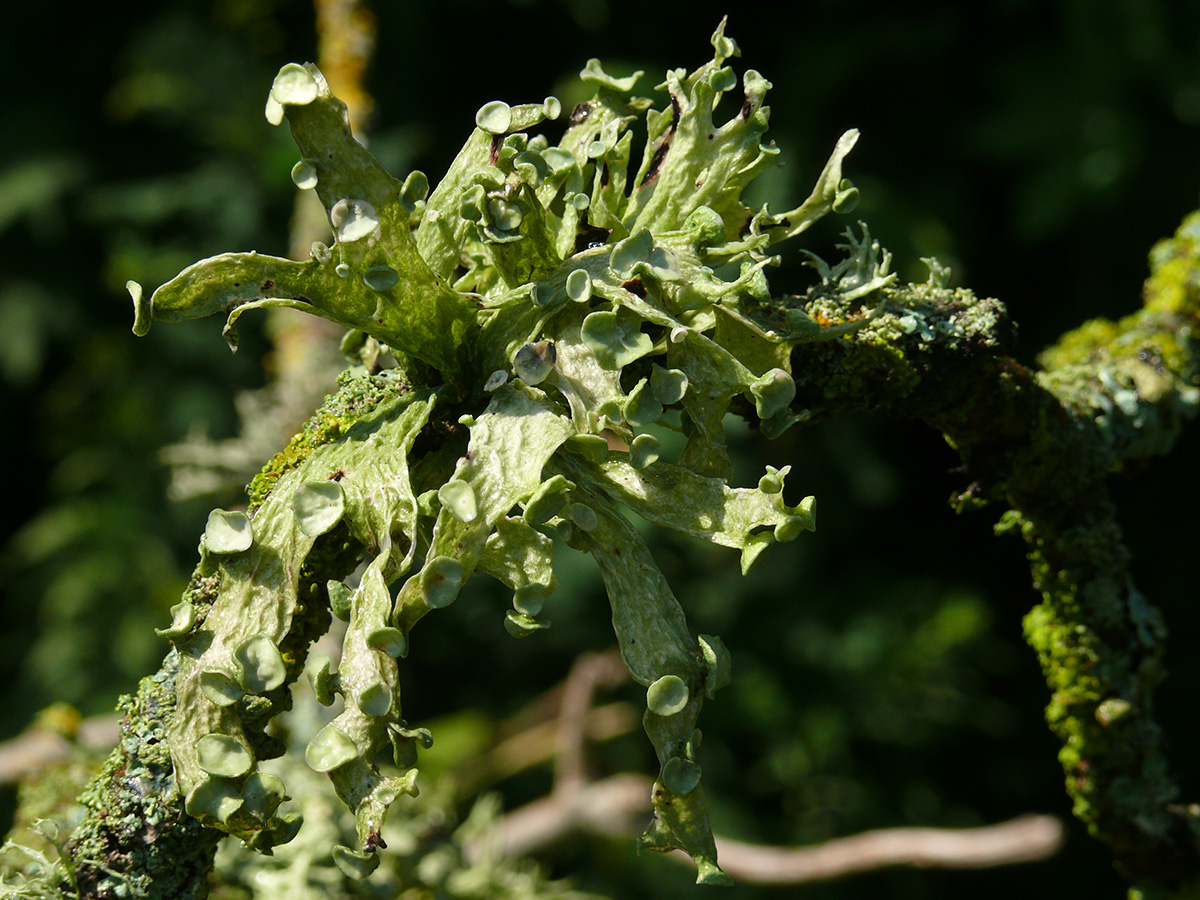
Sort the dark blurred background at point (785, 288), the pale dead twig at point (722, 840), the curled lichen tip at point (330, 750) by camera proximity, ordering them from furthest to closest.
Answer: the dark blurred background at point (785, 288)
the pale dead twig at point (722, 840)
the curled lichen tip at point (330, 750)

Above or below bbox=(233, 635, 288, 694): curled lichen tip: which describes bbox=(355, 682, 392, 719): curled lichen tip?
below

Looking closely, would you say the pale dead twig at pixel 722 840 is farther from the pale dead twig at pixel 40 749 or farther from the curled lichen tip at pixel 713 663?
the curled lichen tip at pixel 713 663

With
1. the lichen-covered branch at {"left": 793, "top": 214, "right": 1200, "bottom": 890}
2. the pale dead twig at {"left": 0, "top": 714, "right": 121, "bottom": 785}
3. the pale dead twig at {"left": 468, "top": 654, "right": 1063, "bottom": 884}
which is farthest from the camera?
the pale dead twig at {"left": 468, "top": 654, "right": 1063, "bottom": 884}

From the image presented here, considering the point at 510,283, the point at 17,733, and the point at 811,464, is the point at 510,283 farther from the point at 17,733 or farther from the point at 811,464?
the point at 17,733

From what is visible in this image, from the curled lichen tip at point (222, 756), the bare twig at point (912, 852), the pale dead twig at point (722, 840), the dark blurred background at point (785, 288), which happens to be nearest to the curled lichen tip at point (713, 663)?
the curled lichen tip at point (222, 756)

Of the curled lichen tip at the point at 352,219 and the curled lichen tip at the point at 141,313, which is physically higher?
the curled lichen tip at the point at 352,219

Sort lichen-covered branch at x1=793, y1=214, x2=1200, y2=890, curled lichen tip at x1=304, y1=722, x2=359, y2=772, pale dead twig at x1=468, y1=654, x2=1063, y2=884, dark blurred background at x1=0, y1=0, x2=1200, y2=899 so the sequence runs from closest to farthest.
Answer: curled lichen tip at x1=304, y1=722, x2=359, y2=772
lichen-covered branch at x1=793, y1=214, x2=1200, y2=890
pale dead twig at x1=468, y1=654, x2=1063, y2=884
dark blurred background at x1=0, y1=0, x2=1200, y2=899

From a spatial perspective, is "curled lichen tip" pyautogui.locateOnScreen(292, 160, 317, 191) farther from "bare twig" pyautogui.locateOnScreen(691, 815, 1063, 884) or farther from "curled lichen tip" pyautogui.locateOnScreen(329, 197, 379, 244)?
"bare twig" pyautogui.locateOnScreen(691, 815, 1063, 884)

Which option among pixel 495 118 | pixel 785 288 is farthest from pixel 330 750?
pixel 785 288

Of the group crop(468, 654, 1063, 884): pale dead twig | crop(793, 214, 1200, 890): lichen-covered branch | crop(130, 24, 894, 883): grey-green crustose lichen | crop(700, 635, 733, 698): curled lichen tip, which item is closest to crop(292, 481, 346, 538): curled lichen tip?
crop(130, 24, 894, 883): grey-green crustose lichen
